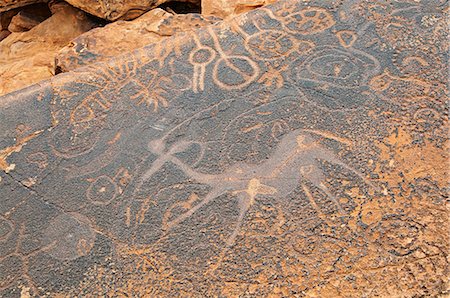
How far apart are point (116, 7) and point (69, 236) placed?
1.56m

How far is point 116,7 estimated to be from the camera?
2.90 m

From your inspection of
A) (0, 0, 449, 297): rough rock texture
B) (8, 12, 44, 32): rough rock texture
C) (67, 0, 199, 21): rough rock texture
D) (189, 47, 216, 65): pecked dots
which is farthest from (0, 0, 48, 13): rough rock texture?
(189, 47, 216, 65): pecked dots

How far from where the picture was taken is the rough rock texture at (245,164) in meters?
1.72

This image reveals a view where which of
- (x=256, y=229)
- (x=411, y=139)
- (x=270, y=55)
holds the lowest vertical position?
(x=256, y=229)

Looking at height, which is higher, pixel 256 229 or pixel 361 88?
pixel 361 88

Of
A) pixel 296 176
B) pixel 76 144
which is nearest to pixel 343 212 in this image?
pixel 296 176

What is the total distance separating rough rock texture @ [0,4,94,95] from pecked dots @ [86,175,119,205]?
125 cm

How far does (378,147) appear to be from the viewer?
190 centimetres

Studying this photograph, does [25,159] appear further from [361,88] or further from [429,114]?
[429,114]

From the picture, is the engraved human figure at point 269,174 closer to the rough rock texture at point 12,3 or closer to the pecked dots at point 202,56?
Result: the pecked dots at point 202,56

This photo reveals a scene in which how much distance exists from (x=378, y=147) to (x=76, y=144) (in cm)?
121

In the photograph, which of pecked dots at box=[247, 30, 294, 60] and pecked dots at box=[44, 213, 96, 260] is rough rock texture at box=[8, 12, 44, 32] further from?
pecked dots at box=[44, 213, 96, 260]

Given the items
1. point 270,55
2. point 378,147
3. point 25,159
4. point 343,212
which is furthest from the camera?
point 270,55

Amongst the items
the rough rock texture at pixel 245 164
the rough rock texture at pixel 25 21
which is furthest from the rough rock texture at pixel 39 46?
the rough rock texture at pixel 245 164
